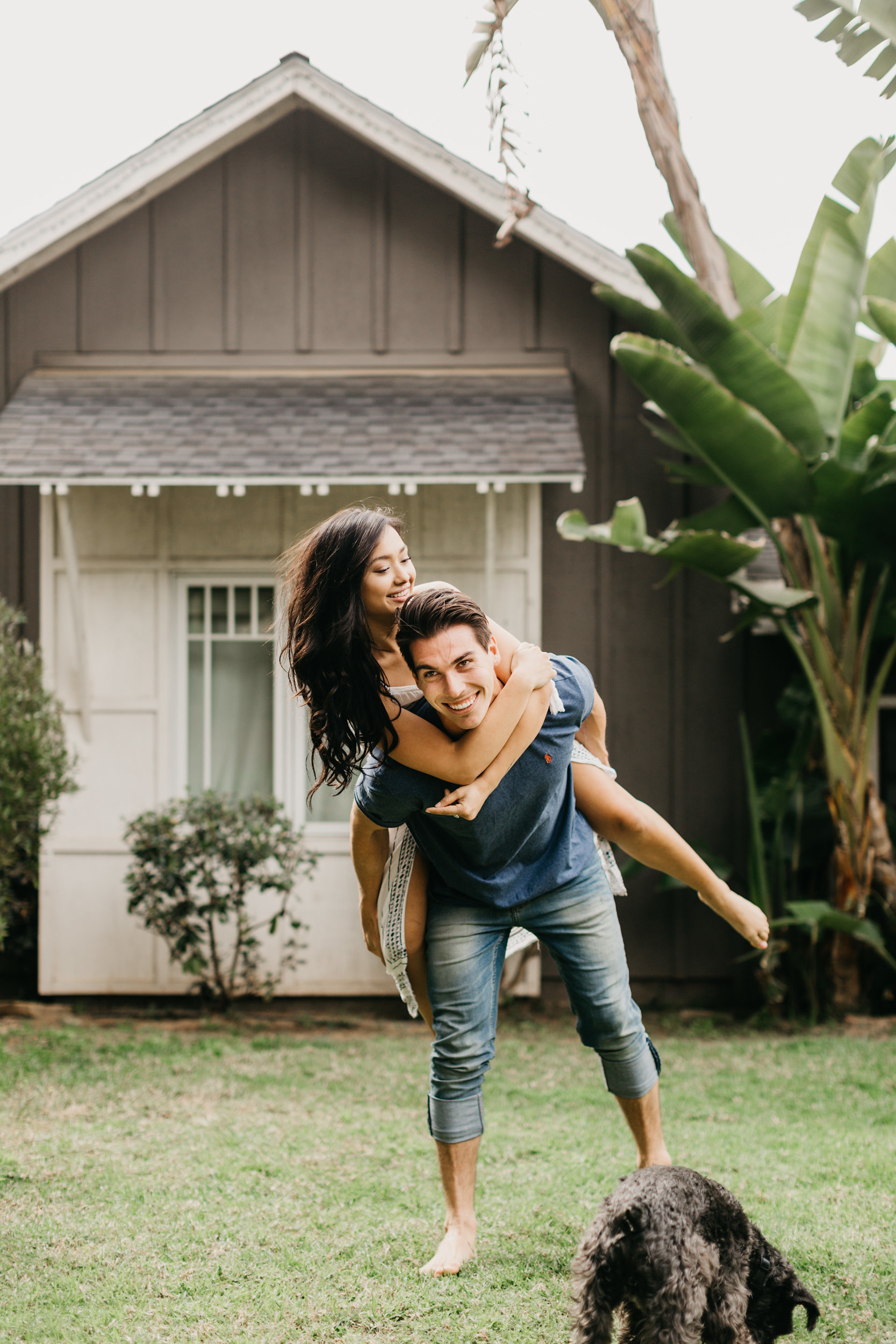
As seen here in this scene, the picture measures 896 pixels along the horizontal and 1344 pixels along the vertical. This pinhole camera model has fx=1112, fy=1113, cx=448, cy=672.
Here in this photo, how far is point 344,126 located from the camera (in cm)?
676

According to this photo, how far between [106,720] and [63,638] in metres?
0.58

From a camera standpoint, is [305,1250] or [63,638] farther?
[63,638]

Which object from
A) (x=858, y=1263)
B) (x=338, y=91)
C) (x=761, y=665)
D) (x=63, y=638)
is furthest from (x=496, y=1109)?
(x=338, y=91)

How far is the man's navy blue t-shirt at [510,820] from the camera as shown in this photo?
2.85 m

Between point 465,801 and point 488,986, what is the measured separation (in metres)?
0.69

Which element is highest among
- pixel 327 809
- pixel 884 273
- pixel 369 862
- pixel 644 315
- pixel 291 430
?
pixel 884 273

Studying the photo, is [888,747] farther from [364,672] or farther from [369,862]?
[364,672]

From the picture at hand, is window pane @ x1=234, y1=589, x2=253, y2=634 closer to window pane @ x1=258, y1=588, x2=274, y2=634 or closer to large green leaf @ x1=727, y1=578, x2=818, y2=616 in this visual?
window pane @ x1=258, y1=588, x2=274, y2=634

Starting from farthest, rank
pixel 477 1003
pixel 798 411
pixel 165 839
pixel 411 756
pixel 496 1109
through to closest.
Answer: pixel 165 839
pixel 798 411
pixel 496 1109
pixel 477 1003
pixel 411 756

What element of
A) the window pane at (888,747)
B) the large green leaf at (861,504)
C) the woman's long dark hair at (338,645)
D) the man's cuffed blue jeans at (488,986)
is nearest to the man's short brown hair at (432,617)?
the woman's long dark hair at (338,645)

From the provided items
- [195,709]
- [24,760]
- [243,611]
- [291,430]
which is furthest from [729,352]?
[24,760]

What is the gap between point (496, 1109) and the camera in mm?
4848

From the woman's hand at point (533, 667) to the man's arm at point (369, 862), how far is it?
0.58 metres

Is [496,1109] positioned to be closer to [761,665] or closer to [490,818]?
[490,818]
